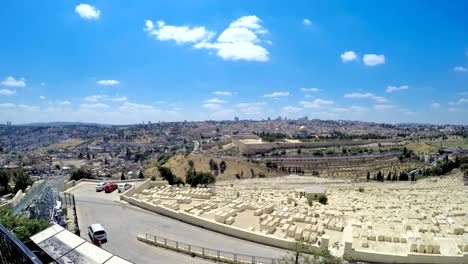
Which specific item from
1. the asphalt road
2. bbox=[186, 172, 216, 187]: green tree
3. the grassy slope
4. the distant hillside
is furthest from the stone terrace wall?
the asphalt road

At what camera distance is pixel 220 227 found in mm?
18547

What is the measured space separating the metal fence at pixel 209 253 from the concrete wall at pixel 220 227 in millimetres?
1795

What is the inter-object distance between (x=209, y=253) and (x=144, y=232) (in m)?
5.16

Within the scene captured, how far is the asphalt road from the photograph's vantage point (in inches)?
608

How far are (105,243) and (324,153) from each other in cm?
8613

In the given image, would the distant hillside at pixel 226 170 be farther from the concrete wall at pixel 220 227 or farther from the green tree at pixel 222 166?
the concrete wall at pixel 220 227

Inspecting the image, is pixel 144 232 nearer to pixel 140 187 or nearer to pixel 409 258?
pixel 140 187

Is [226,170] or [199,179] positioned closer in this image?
[199,179]

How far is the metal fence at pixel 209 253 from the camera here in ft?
47.6

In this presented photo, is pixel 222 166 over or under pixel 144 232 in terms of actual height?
under

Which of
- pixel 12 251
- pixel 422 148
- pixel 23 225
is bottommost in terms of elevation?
pixel 422 148

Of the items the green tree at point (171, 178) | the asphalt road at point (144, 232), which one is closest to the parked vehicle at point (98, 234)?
the asphalt road at point (144, 232)

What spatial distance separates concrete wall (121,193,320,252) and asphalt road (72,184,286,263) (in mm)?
295

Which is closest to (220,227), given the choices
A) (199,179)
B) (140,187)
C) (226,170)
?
(140,187)
